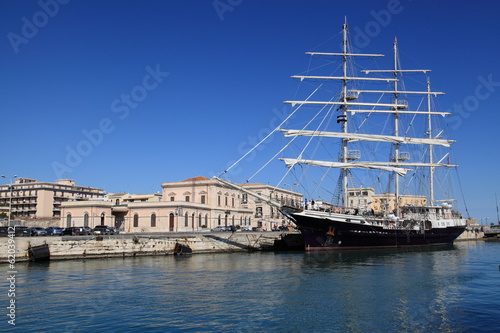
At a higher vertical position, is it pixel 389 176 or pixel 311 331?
pixel 389 176

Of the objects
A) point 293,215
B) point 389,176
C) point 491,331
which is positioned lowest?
point 491,331

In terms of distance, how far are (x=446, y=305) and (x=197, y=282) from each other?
13146 millimetres

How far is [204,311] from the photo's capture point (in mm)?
18203

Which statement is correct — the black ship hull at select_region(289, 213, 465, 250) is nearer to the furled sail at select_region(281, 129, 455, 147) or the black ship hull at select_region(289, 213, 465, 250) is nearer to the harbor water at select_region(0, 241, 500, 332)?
the furled sail at select_region(281, 129, 455, 147)

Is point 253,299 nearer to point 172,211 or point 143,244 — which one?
point 143,244

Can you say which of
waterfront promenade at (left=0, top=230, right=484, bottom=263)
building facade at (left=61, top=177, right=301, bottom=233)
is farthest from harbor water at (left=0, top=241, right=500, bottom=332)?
building facade at (left=61, top=177, right=301, bottom=233)

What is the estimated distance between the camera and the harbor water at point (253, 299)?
53.0 ft

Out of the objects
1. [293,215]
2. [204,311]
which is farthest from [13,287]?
[293,215]

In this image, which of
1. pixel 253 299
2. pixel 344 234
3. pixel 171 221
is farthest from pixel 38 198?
pixel 253 299

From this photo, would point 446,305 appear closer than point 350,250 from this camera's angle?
Yes

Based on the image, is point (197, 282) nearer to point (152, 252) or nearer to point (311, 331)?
point (311, 331)

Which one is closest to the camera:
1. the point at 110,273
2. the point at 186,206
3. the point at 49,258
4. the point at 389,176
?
the point at 110,273

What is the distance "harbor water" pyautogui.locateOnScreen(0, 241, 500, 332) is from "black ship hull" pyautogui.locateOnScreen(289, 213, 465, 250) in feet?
52.7

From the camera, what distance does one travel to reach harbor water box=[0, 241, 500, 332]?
636 inches
